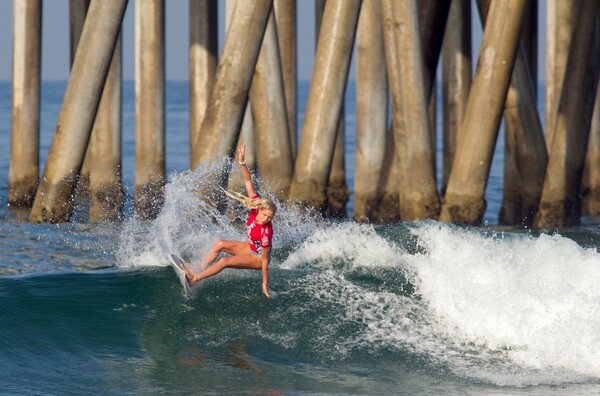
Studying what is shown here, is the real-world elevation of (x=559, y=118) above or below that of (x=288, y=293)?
above

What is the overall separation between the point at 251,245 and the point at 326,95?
258 inches

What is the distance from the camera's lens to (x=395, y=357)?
11.6 m

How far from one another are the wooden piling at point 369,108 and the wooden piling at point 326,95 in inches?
77.3

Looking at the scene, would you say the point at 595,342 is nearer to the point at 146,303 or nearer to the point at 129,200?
the point at 146,303

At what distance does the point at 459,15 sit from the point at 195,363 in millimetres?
12698

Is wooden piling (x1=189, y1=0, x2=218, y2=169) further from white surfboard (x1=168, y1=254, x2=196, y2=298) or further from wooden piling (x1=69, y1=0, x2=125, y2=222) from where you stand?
white surfboard (x1=168, y1=254, x2=196, y2=298)

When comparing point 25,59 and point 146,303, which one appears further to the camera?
point 25,59

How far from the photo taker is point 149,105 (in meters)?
21.1

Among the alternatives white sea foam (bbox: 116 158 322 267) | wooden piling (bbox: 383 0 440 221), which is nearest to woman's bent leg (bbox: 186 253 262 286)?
white sea foam (bbox: 116 158 322 267)

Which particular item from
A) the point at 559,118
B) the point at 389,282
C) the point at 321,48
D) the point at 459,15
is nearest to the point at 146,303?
the point at 389,282

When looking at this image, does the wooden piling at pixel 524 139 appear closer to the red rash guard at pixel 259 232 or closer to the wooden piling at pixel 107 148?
the wooden piling at pixel 107 148

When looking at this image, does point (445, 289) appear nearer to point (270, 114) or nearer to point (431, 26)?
point (270, 114)

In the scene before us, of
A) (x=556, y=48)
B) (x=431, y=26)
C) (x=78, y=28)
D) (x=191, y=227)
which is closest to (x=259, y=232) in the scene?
(x=191, y=227)

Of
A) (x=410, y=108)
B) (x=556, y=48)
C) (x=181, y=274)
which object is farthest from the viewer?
(x=556, y=48)
